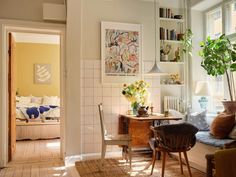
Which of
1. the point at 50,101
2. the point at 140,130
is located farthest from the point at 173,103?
the point at 50,101

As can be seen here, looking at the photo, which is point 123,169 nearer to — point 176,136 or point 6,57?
point 176,136

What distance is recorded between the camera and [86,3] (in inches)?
184

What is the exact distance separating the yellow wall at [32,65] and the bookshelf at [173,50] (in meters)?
4.66

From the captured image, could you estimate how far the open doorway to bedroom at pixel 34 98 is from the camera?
192 inches

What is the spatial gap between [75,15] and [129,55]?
4.13ft

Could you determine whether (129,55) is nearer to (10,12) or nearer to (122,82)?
(122,82)

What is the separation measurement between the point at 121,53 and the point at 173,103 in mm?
1553

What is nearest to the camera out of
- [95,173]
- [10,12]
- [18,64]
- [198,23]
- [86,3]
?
[95,173]

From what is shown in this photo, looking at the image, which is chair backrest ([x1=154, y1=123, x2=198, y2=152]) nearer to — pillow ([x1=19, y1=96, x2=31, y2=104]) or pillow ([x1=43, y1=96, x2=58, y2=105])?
pillow ([x1=43, y1=96, x2=58, y2=105])

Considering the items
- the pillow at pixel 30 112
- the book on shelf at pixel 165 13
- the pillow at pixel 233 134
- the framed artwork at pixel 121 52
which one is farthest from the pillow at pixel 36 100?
the pillow at pixel 233 134

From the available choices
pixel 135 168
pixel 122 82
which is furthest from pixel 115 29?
pixel 135 168

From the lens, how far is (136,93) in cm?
460

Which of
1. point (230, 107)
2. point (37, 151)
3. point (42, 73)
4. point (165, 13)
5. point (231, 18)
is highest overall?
point (165, 13)

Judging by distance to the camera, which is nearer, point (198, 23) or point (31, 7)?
point (31, 7)
